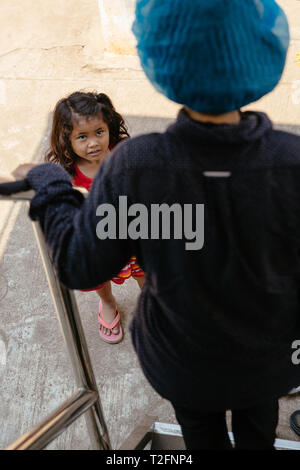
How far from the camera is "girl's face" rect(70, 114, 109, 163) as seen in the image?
7.30 feet

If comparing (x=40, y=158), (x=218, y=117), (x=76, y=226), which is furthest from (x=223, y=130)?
(x=40, y=158)

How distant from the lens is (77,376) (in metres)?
1.46

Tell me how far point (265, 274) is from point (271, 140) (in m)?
0.25

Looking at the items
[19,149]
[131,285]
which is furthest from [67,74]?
[131,285]

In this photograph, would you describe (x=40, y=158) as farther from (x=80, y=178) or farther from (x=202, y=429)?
(x=202, y=429)

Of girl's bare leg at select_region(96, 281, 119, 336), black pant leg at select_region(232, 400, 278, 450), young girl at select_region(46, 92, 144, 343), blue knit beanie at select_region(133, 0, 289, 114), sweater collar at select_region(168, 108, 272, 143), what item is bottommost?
girl's bare leg at select_region(96, 281, 119, 336)

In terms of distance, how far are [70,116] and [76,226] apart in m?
1.28

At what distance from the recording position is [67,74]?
4324 millimetres

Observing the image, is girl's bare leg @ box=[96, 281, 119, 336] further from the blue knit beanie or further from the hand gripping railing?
the blue knit beanie

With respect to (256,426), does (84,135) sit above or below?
above

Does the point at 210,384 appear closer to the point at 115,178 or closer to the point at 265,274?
the point at 265,274

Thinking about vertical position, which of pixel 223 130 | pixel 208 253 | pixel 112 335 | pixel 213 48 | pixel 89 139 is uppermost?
pixel 213 48

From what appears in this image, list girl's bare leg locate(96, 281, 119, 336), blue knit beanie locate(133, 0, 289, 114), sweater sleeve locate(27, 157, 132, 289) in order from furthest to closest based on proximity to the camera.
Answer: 1. girl's bare leg locate(96, 281, 119, 336)
2. sweater sleeve locate(27, 157, 132, 289)
3. blue knit beanie locate(133, 0, 289, 114)

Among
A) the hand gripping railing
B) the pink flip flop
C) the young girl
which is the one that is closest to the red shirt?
the young girl
